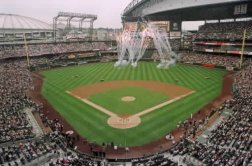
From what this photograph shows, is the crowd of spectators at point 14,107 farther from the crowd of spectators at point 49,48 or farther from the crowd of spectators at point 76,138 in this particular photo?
the crowd of spectators at point 49,48

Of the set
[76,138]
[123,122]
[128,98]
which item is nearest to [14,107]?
[76,138]

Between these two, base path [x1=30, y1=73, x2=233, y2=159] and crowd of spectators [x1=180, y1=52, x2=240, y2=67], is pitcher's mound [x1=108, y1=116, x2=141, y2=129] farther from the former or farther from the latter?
crowd of spectators [x1=180, y1=52, x2=240, y2=67]

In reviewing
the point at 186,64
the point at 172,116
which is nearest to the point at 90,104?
the point at 172,116

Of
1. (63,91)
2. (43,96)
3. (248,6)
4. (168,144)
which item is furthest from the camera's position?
(248,6)

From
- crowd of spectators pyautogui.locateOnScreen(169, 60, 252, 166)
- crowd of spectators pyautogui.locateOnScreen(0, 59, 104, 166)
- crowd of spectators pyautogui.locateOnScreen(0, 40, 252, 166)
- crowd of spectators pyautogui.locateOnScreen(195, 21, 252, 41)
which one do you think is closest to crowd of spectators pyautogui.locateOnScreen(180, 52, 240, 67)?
crowd of spectators pyautogui.locateOnScreen(195, 21, 252, 41)

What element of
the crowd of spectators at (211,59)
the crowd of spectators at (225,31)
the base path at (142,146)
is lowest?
the base path at (142,146)

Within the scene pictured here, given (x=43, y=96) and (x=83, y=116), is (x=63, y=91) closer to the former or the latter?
(x=43, y=96)

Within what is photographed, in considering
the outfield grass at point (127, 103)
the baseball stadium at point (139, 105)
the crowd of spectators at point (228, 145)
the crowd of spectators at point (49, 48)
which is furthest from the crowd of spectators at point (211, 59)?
the crowd of spectators at point (228, 145)
